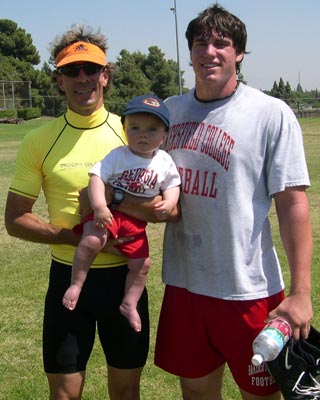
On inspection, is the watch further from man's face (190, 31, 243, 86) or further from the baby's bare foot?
man's face (190, 31, 243, 86)

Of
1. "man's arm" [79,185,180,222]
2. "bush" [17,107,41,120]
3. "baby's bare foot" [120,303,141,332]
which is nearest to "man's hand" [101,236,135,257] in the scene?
"man's arm" [79,185,180,222]

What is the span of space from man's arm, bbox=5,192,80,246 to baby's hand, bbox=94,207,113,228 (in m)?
0.24

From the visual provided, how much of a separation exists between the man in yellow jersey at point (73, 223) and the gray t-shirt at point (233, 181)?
0.41 metres

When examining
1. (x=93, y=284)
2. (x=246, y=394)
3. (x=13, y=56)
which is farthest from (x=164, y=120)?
(x=13, y=56)

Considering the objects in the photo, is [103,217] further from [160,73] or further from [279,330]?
[160,73]

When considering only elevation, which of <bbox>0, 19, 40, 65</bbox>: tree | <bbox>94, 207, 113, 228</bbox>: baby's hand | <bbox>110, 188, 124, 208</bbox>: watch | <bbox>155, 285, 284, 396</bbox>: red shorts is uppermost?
<bbox>0, 19, 40, 65</bbox>: tree

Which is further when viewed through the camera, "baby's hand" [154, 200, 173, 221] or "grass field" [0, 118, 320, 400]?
"grass field" [0, 118, 320, 400]

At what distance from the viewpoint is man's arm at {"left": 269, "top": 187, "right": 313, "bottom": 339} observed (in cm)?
265

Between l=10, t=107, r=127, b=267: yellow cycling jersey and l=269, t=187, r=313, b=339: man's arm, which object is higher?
l=10, t=107, r=127, b=267: yellow cycling jersey

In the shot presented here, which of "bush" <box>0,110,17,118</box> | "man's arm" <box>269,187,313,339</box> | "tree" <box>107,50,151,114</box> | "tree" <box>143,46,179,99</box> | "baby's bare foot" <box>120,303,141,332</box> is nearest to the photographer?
"man's arm" <box>269,187,313,339</box>

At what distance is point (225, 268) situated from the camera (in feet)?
9.56

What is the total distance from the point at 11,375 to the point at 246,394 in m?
2.30

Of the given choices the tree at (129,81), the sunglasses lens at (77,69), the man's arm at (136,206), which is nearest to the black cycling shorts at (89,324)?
the man's arm at (136,206)

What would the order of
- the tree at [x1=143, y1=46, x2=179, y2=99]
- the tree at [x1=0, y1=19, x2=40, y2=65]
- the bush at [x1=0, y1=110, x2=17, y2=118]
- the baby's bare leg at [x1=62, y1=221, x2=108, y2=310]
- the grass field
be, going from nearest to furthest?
the baby's bare leg at [x1=62, y1=221, x2=108, y2=310]
the grass field
the bush at [x1=0, y1=110, x2=17, y2=118]
the tree at [x1=0, y1=19, x2=40, y2=65]
the tree at [x1=143, y1=46, x2=179, y2=99]
